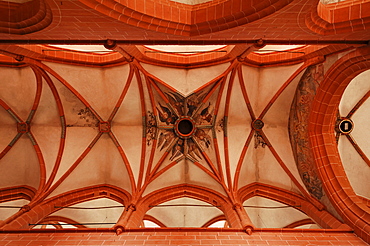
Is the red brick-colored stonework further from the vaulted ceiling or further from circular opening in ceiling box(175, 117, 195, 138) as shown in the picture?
circular opening in ceiling box(175, 117, 195, 138)

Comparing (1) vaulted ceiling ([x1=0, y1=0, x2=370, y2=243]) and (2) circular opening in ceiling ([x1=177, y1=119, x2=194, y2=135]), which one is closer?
(1) vaulted ceiling ([x1=0, y1=0, x2=370, y2=243])

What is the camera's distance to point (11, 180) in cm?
1099

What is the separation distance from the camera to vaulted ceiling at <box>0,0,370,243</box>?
8.93m

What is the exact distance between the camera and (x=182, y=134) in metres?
11.4

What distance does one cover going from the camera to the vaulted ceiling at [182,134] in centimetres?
893

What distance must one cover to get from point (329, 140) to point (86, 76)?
28.5 feet

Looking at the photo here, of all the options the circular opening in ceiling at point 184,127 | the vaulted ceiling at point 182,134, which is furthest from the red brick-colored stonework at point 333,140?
the circular opening in ceiling at point 184,127

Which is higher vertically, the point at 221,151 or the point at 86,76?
the point at 86,76

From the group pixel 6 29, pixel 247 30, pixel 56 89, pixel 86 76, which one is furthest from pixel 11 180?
pixel 247 30

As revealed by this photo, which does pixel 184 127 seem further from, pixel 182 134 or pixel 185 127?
pixel 182 134

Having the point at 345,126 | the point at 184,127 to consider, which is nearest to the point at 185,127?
the point at 184,127

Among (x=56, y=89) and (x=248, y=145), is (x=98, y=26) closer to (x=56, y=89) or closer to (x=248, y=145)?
(x=56, y=89)

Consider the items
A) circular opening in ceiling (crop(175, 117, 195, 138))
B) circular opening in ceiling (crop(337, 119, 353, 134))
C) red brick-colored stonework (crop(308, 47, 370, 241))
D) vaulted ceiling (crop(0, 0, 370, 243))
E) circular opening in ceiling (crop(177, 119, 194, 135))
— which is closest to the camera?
red brick-colored stonework (crop(308, 47, 370, 241))

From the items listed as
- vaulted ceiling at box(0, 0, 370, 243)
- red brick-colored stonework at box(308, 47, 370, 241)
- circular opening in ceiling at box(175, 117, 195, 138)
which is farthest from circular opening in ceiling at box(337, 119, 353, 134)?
circular opening in ceiling at box(175, 117, 195, 138)
